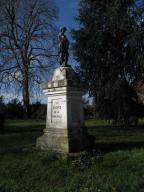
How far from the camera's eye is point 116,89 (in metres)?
24.1

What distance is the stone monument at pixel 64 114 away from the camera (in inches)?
442

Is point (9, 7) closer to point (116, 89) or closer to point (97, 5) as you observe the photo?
point (97, 5)

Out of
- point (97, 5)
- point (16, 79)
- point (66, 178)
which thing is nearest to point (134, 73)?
point (97, 5)

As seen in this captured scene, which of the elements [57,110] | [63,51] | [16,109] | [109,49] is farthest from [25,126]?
[16,109]

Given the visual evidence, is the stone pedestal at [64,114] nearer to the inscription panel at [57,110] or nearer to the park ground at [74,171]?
the inscription panel at [57,110]

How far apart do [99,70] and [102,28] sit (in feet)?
9.34

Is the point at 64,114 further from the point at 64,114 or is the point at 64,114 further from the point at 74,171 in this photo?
the point at 74,171

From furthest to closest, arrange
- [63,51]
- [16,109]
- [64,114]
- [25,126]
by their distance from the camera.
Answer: [16,109]
[25,126]
[63,51]
[64,114]

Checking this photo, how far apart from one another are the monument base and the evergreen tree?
42.4ft

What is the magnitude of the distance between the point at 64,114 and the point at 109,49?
14.6 m

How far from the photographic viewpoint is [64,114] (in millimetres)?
11391

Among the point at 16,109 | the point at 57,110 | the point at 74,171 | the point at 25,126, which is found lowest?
the point at 74,171

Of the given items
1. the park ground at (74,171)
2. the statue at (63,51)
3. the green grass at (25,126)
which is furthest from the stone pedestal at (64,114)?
the green grass at (25,126)

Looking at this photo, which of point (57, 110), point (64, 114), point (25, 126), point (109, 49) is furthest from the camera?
point (109, 49)
